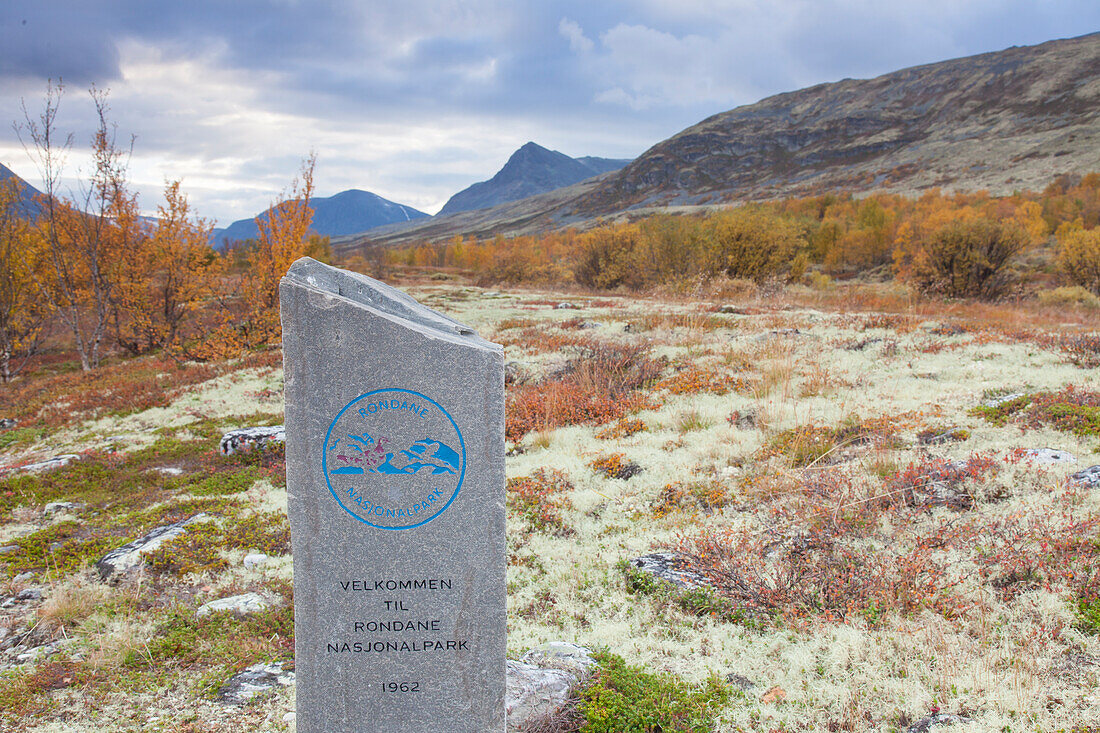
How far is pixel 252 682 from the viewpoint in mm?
3670

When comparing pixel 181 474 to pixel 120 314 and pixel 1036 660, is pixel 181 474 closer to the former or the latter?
pixel 1036 660

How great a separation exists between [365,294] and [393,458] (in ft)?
2.78

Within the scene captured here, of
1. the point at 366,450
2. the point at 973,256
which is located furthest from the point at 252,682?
the point at 973,256

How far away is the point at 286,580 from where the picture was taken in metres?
4.97

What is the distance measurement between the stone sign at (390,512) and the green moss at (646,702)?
662 millimetres

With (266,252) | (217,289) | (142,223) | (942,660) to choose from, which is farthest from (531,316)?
(942,660)

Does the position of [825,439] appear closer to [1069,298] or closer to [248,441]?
[248,441]

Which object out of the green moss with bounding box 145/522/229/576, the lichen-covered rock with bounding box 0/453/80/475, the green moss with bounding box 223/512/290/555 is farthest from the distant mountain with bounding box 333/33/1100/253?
the green moss with bounding box 145/522/229/576

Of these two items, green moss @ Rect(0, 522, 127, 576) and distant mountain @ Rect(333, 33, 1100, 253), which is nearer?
green moss @ Rect(0, 522, 127, 576)

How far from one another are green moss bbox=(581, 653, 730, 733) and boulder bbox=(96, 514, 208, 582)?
4470 mm

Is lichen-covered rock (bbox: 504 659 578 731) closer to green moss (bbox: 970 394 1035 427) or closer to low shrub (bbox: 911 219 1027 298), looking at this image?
green moss (bbox: 970 394 1035 427)

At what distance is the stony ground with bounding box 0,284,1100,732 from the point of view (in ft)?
10.8

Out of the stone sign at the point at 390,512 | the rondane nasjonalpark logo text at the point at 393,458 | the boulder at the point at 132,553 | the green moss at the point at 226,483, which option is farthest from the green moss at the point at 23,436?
the rondane nasjonalpark logo text at the point at 393,458

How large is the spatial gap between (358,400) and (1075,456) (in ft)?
22.9
